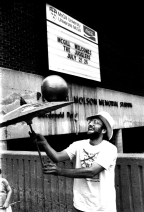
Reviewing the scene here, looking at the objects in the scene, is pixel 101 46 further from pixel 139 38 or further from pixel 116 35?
pixel 139 38

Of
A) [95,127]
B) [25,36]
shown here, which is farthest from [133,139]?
[95,127]

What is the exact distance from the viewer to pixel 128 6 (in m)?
13.6

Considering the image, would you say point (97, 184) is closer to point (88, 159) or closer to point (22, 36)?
point (88, 159)

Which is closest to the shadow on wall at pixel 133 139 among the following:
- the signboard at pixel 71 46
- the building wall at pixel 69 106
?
the building wall at pixel 69 106

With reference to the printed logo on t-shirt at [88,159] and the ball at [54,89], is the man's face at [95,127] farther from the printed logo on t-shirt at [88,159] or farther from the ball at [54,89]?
the ball at [54,89]

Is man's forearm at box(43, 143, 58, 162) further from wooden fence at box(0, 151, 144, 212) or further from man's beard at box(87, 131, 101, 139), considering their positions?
wooden fence at box(0, 151, 144, 212)

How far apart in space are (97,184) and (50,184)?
6.90ft

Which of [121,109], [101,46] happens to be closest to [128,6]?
[101,46]

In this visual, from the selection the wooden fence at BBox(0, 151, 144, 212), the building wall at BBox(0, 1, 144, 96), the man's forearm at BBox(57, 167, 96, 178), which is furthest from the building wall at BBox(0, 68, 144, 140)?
the man's forearm at BBox(57, 167, 96, 178)

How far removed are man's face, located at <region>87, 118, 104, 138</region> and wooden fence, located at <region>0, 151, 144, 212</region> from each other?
965 millimetres

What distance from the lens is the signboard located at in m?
8.12

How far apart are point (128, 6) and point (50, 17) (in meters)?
7.04

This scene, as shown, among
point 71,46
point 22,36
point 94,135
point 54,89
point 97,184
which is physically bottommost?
point 97,184

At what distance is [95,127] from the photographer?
2.73 m
